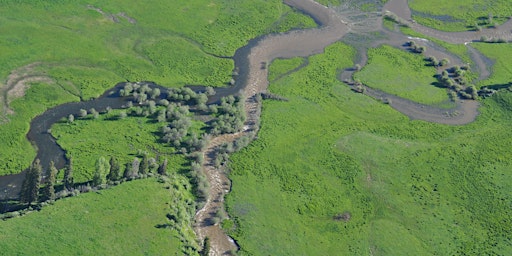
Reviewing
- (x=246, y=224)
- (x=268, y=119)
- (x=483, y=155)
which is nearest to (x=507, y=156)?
(x=483, y=155)

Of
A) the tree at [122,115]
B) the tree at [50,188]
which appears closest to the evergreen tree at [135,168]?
the tree at [50,188]

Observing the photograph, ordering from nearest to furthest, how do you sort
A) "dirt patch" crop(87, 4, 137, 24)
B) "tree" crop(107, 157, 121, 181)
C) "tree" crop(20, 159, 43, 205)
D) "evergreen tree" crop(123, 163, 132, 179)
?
"tree" crop(20, 159, 43, 205), "tree" crop(107, 157, 121, 181), "evergreen tree" crop(123, 163, 132, 179), "dirt patch" crop(87, 4, 137, 24)

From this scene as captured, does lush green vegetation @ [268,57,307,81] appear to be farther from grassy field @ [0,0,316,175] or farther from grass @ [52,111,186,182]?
grass @ [52,111,186,182]

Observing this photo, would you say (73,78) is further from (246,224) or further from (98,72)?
(246,224)

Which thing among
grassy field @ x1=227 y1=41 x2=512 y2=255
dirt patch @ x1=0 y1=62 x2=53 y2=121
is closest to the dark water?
dirt patch @ x1=0 y1=62 x2=53 y2=121

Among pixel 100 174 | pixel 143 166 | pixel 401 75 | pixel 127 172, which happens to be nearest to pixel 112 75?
pixel 143 166
